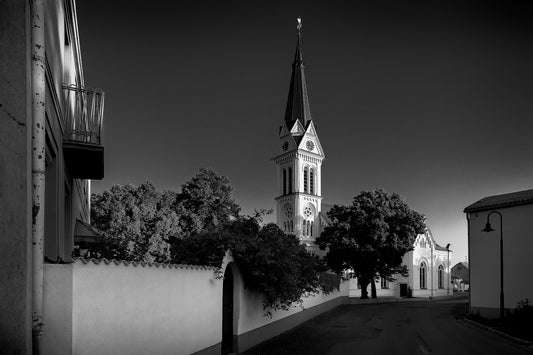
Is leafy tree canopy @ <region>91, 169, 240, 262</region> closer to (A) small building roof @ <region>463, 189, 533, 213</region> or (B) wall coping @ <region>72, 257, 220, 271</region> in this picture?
(B) wall coping @ <region>72, 257, 220, 271</region>

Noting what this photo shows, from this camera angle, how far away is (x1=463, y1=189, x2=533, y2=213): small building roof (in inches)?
963

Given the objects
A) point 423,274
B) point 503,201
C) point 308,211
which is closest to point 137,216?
point 503,201

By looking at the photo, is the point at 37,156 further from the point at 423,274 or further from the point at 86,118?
the point at 423,274

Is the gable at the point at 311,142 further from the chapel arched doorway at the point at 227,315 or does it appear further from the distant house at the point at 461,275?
the chapel arched doorway at the point at 227,315

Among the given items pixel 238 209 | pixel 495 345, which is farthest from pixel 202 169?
pixel 495 345

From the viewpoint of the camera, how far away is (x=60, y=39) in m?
10.2

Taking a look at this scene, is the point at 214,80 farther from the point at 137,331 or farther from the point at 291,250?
the point at 137,331

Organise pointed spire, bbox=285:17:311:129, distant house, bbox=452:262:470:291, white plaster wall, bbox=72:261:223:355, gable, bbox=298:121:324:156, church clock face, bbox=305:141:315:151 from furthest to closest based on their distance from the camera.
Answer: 1. distant house, bbox=452:262:470:291
2. pointed spire, bbox=285:17:311:129
3. church clock face, bbox=305:141:315:151
4. gable, bbox=298:121:324:156
5. white plaster wall, bbox=72:261:223:355

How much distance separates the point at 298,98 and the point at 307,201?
57.4 feet

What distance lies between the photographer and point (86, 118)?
1041 centimetres

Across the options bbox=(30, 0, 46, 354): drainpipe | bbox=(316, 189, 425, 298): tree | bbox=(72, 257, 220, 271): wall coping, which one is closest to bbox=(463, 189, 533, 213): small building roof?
bbox=(72, 257, 220, 271): wall coping

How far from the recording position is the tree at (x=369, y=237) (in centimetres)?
4753

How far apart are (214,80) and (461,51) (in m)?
12.9

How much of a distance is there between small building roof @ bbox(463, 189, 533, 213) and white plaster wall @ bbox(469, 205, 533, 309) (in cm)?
30
